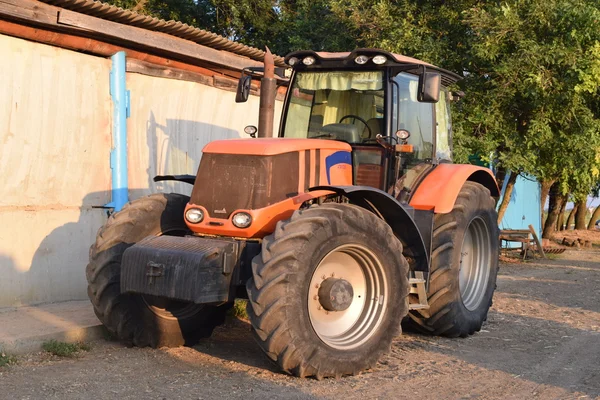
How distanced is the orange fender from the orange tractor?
0.02 m

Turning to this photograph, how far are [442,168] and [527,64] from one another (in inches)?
242

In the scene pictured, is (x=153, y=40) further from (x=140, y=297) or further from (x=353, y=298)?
(x=353, y=298)

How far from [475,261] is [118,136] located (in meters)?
4.20

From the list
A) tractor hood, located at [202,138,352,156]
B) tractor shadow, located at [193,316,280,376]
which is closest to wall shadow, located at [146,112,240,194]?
tractor shadow, located at [193,316,280,376]

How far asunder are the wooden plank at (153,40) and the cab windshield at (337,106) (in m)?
2.39

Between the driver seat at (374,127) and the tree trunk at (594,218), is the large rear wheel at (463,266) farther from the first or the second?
the tree trunk at (594,218)

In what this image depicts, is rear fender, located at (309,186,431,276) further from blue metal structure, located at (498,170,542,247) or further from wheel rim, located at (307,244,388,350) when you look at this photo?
blue metal structure, located at (498,170,542,247)

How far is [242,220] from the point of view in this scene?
6.00 metres

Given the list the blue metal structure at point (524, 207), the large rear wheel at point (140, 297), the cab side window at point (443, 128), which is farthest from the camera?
the blue metal structure at point (524, 207)

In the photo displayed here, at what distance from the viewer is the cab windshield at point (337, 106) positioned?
7070mm

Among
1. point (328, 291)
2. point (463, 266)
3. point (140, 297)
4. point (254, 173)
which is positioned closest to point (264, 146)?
point (254, 173)

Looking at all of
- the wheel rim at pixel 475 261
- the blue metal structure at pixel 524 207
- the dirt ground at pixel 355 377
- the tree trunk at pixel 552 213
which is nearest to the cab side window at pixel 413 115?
the wheel rim at pixel 475 261

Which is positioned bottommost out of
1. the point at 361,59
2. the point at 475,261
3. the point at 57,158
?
the point at 475,261

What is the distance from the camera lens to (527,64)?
42.8 ft
